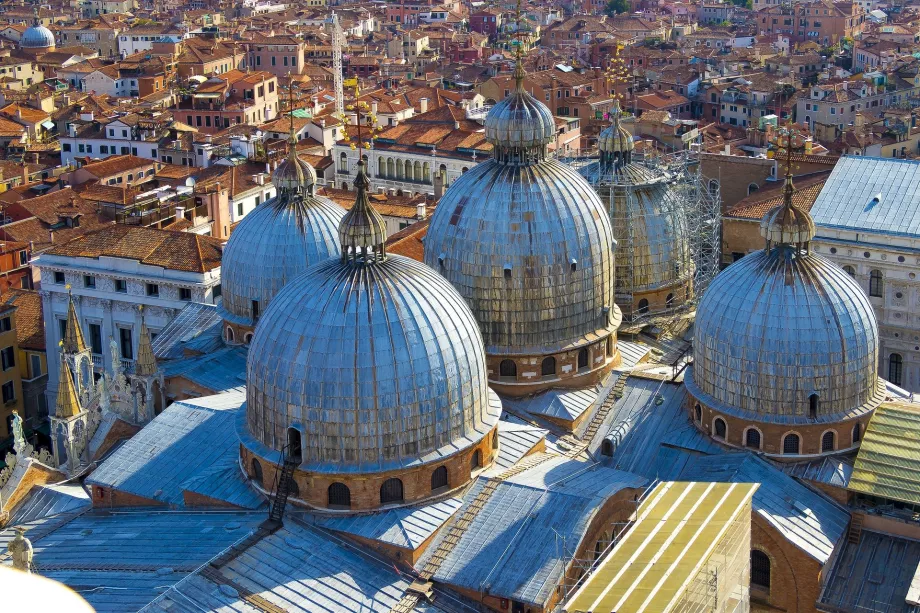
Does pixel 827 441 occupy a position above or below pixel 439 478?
below

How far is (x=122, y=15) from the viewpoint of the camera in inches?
7096

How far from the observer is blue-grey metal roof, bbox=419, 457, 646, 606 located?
28047 mm

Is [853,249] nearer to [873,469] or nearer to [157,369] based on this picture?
[873,469]

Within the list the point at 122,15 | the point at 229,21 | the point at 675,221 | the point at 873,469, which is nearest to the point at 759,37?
the point at 229,21

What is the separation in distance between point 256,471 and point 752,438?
12566 millimetres

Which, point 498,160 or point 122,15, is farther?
point 122,15

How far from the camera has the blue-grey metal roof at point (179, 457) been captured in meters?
31.7

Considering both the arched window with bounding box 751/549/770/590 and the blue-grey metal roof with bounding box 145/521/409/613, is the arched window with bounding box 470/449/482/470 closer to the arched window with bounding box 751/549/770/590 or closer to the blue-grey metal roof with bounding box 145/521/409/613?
the blue-grey metal roof with bounding box 145/521/409/613

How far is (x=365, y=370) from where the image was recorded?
28.7 m

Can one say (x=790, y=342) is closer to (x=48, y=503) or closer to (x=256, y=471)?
(x=256, y=471)

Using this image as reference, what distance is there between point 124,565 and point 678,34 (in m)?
147

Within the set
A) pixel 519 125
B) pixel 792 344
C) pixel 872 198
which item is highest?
pixel 519 125

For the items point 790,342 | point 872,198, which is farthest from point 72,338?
point 872,198

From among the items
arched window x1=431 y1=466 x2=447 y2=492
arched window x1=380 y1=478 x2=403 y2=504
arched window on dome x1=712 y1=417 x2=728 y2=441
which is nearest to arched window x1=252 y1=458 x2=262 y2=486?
arched window x1=380 y1=478 x2=403 y2=504
